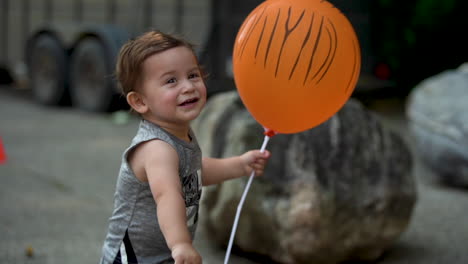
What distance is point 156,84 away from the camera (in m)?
2.11

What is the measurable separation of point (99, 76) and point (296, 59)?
610 centimetres

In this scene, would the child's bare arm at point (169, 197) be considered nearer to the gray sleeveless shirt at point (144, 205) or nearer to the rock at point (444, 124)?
the gray sleeveless shirt at point (144, 205)

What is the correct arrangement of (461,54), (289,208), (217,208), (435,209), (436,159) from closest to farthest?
(289,208) → (217,208) → (435,209) → (436,159) → (461,54)

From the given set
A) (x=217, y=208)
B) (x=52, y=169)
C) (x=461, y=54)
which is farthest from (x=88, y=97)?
(x=217, y=208)

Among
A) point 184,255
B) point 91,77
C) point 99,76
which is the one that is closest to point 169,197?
point 184,255

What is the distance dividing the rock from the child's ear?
3131mm

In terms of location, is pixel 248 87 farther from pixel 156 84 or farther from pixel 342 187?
pixel 342 187

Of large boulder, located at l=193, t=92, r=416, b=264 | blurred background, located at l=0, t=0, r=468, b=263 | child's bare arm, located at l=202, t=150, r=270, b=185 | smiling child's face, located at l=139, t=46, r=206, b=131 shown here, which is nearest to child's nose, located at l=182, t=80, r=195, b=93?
smiling child's face, located at l=139, t=46, r=206, b=131

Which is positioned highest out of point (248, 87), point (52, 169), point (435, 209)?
point (248, 87)

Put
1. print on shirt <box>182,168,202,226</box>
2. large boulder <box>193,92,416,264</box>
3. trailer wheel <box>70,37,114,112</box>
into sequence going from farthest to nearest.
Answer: trailer wheel <box>70,37,114,112</box> → large boulder <box>193,92,416,264</box> → print on shirt <box>182,168,202,226</box>

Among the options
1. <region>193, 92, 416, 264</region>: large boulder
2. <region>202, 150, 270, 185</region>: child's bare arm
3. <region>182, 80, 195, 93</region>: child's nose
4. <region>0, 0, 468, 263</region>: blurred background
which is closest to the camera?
<region>182, 80, 195, 93</region>: child's nose

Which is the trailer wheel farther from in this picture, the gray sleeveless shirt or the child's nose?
the child's nose

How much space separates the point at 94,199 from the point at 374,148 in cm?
212

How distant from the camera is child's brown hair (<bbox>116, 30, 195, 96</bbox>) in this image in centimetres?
212
